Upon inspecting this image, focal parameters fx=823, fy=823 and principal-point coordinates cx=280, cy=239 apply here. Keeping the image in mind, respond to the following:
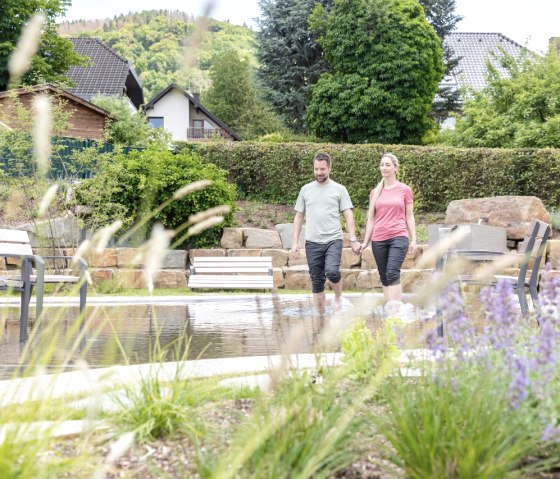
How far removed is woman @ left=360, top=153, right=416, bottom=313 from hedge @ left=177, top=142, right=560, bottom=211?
8600 mm

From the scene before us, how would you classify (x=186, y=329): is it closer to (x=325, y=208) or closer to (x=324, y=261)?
(x=324, y=261)

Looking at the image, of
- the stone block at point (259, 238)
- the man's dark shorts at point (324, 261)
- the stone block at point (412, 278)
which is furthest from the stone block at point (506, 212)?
the man's dark shorts at point (324, 261)

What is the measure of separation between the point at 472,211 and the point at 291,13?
20177 mm

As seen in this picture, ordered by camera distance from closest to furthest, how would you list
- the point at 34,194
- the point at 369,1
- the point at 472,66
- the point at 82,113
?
1. the point at 34,194
2. the point at 369,1
3. the point at 82,113
4. the point at 472,66

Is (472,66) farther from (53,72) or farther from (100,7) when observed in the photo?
(100,7)

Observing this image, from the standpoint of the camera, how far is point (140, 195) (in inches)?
562

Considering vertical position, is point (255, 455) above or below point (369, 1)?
below

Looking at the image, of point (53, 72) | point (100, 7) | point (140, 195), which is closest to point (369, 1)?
point (53, 72)

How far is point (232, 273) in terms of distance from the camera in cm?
1416

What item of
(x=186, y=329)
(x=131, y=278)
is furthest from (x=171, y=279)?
(x=186, y=329)

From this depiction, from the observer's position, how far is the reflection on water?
620cm

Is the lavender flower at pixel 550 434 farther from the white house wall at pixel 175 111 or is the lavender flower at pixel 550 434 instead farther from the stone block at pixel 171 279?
the white house wall at pixel 175 111

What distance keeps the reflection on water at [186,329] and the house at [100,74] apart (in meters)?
36.2

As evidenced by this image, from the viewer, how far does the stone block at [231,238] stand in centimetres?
1491
